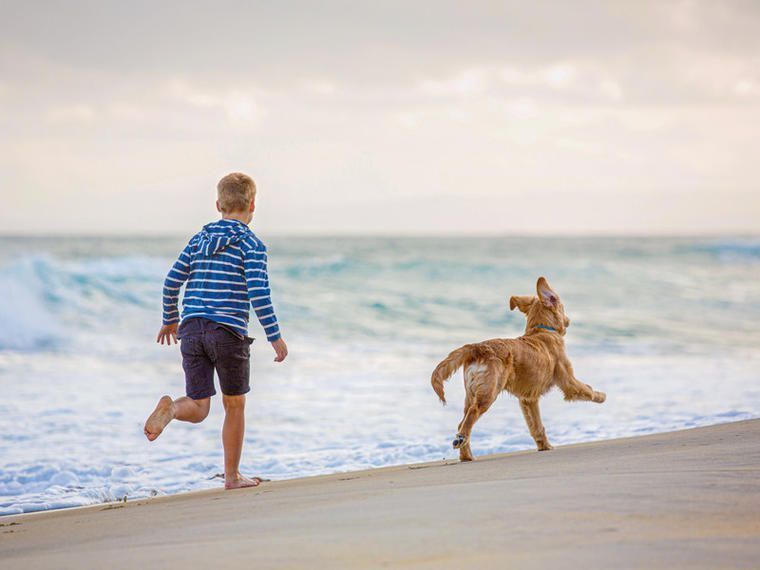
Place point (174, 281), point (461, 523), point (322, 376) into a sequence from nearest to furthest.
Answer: point (461, 523), point (174, 281), point (322, 376)

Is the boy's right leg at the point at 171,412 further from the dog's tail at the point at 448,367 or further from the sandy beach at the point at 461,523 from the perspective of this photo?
the dog's tail at the point at 448,367

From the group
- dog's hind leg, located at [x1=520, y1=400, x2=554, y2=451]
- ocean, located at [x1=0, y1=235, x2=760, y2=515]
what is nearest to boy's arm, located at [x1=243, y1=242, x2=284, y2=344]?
ocean, located at [x1=0, y1=235, x2=760, y2=515]

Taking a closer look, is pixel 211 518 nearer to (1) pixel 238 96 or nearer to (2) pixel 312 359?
(2) pixel 312 359

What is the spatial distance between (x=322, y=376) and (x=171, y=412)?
18.6 ft

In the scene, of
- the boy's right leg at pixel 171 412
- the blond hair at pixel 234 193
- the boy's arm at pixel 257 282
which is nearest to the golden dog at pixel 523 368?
the boy's arm at pixel 257 282

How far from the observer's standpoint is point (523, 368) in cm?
545

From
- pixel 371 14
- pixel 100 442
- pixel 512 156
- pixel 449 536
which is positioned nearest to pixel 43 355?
pixel 100 442

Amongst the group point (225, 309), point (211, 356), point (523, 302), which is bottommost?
point (211, 356)

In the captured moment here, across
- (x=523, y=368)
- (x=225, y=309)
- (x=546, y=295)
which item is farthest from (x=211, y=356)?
(x=546, y=295)

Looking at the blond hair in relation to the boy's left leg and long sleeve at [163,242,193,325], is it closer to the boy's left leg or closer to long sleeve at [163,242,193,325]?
long sleeve at [163,242,193,325]

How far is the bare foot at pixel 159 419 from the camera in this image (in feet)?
14.9

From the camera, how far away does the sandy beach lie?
2.47 m

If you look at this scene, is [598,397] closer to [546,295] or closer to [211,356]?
[546,295]

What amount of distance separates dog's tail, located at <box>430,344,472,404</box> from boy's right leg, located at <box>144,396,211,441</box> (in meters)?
1.33
